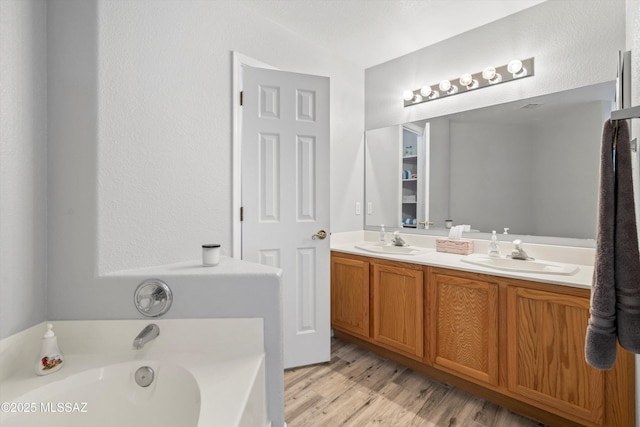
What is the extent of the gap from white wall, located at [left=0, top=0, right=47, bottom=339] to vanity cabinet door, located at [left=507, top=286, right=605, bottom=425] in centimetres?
223

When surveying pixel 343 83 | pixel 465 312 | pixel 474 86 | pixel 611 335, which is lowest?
pixel 465 312

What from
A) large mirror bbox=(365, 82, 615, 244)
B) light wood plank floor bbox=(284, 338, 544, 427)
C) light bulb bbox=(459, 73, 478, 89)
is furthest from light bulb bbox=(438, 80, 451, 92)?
light wood plank floor bbox=(284, 338, 544, 427)

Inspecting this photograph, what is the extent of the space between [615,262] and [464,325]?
1416mm

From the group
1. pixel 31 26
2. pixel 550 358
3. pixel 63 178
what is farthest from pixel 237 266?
pixel 550 358

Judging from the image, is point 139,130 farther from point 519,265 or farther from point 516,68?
point 516,68

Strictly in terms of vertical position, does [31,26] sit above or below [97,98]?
above

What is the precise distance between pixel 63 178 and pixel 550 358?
2418 mm

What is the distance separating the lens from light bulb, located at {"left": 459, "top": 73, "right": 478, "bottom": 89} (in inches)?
95.0

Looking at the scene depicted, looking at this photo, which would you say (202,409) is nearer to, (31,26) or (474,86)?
(31,26)

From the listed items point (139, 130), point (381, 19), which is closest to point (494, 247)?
point (381, 19)

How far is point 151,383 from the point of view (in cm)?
116

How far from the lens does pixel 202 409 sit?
95cm

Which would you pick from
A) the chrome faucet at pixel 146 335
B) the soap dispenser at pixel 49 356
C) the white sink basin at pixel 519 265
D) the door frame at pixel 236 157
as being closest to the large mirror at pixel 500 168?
the white sink basin at pixel 519 265

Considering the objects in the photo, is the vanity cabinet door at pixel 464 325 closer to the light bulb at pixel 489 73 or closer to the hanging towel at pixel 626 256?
the hanging towel at pixel 626 256
